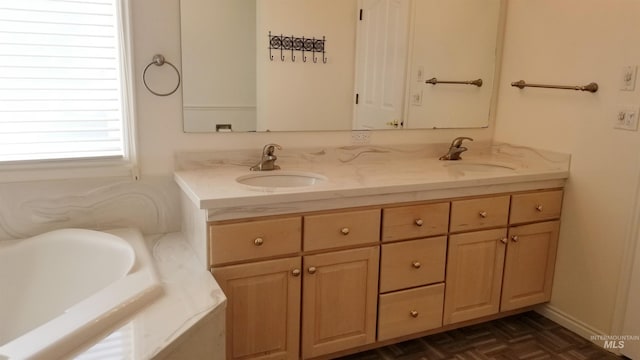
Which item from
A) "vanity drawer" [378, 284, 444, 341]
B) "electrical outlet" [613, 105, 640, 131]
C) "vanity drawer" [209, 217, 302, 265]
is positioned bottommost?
"vanity drawer" [378, 284, 444, 341]

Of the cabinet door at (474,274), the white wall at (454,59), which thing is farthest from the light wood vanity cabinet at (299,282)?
the white wall at (454,59)

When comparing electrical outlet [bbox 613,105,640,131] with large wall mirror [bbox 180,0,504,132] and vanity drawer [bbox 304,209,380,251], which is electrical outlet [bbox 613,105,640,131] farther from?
vanity drawer [bbox 304,209,380,251]

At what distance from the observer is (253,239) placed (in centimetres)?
185

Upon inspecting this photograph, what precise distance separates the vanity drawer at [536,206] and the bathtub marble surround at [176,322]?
1.54m

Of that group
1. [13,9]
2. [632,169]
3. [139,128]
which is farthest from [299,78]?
[632,169]

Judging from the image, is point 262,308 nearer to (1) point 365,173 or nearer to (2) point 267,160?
(2) point 267,160

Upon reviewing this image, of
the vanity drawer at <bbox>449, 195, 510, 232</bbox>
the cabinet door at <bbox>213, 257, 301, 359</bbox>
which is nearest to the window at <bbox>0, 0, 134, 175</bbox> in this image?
the cabinet door at <bbox>213, 257, 301, 359</bbox>

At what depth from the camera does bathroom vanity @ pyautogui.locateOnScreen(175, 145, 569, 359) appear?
1.86 m

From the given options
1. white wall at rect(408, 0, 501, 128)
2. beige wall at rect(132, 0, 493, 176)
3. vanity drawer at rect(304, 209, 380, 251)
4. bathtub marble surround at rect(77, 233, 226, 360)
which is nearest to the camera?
bathtub marble surround at rect(77, 233, 226, 360)

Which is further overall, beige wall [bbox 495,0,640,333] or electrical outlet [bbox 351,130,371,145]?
electrical outlet [bbox 351,130,371,145]

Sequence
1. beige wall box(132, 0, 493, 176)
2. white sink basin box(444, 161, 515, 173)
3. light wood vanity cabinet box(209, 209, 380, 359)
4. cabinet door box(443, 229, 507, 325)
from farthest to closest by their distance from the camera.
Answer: white sink basin box(444, 161, 515, 173) → cabinet door box(443, 229, 507, 325) → beige wall box(132, 0, 493, 176) → light wood vanity cabinet box(209, 209, 380, 359)

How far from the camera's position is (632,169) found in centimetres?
225

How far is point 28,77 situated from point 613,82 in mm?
2572

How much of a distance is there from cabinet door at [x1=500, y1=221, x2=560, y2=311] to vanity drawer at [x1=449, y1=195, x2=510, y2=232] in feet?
0.41
